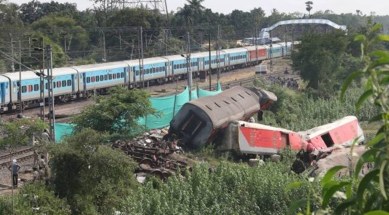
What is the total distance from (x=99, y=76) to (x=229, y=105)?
20.1 meters

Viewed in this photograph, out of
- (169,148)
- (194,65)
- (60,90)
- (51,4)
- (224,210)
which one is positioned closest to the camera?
(224,210)

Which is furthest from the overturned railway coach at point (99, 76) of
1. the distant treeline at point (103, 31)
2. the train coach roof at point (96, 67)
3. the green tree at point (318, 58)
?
the green tree at point (318, 58)

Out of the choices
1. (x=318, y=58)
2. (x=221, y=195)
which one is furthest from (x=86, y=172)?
(x=318, y=58)

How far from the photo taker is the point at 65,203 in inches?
468

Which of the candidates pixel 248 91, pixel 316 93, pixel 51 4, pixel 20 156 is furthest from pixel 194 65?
pixel 51 4

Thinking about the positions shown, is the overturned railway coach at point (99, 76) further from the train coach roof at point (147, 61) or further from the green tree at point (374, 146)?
the green tree at point (374, 146)

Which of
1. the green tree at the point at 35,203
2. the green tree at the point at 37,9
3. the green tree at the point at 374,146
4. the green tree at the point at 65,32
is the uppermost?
the green tree at the point at 37,9

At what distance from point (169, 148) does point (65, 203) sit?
7.69m

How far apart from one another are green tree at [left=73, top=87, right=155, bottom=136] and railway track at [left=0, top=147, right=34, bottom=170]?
6.97 ft

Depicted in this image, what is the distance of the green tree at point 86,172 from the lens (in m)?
12.7

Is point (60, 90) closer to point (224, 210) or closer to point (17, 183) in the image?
point (17, 183)

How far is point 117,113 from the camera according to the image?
2083 centimetres

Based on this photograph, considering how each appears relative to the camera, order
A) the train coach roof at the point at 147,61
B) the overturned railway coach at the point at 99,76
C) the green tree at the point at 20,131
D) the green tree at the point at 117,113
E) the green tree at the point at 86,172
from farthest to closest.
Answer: the train coach roof at the point at 147,61 → the overturned railway coach at the point at 99,76 → the green tree at the point at 117,113 → the green tree at the point at 20,131 → the green tree at the point at 86,172

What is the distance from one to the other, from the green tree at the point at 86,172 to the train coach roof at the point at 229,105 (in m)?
8.00
